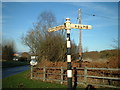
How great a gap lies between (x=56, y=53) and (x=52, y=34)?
9.11ft

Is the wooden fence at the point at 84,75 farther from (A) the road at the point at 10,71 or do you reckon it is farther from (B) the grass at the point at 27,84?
(A) the road at the point at 10,71

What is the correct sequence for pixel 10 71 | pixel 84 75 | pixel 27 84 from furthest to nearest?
1. pixel 10 71
2. pixel 27 84
3. pixel 84 75

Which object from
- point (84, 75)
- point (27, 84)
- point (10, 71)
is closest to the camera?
point (84, 75)

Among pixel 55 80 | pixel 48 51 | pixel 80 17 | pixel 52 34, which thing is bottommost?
pixel 55 80

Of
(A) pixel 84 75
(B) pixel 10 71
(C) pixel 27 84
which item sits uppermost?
(A) pixel 84 75

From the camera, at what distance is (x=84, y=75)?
9.70 meters

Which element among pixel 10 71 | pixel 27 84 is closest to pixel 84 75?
pixel 27 84

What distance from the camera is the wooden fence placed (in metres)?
9.21

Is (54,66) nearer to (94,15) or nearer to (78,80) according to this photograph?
(78,80)

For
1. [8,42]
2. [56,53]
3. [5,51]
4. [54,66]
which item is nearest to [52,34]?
[56,53]

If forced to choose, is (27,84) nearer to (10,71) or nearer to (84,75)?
(84,75)

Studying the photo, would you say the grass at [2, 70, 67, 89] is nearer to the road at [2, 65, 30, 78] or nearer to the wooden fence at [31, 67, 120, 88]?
the wooden fence at [31, 67, 120, 88]

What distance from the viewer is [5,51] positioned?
147 feet

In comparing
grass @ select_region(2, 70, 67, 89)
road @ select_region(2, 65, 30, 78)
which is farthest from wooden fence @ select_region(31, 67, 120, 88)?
road @ select_region(2, 65, 30, 78)
